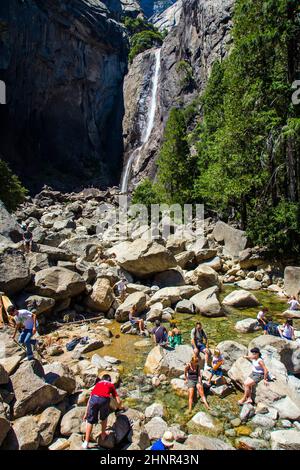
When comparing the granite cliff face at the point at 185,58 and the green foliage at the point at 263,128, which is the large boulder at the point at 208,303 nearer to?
the green foliage at the point at 263,128

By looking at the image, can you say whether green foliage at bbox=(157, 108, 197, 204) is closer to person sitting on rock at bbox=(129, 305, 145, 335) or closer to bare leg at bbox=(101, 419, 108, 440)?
person sitting on rock at bbox=(129, 305, 145, 335)

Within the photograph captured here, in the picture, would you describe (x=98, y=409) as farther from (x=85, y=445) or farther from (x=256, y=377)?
(x=256, y=377)

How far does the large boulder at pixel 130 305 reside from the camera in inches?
510

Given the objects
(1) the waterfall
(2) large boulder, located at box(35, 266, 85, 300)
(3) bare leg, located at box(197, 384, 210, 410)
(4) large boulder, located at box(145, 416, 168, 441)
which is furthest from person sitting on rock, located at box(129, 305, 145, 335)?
(1) the waterfall

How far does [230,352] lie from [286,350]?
1427 mm

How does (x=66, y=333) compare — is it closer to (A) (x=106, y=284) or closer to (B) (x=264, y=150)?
(A) (x=106, y=284)

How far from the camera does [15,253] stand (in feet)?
41.8

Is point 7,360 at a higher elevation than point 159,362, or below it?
higher

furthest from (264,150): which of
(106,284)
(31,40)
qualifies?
(31,40)

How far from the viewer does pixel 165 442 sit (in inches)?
227

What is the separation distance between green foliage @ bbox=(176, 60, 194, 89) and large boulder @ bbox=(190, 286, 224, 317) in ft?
133

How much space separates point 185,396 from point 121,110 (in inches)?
2394

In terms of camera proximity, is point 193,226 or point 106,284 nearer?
point 106,284

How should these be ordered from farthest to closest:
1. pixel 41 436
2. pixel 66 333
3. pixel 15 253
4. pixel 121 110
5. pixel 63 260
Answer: pixel 121 110, pixel 63 260, pixel 15 253, pixel 66 333, pixel 41 436
